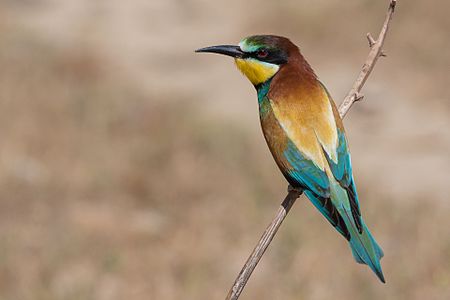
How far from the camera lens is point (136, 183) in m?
8.05

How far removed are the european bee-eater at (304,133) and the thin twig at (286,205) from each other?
7cm

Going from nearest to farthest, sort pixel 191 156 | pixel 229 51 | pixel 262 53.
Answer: pixel 229 51
pixel 262 53
pixel 191 156

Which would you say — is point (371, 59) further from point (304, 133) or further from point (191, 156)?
point (191, 156)

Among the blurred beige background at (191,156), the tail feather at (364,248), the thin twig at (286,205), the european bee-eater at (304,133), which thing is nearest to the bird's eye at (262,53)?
the european bee-eater at (304,133)

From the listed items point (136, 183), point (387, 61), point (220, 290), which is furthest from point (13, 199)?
point (387, 61)

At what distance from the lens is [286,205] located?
9.18 ft

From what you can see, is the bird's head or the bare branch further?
the bird's head

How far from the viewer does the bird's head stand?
2.98 metres

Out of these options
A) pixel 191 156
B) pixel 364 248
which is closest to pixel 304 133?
pixel 364 248

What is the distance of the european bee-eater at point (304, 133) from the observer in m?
2.98

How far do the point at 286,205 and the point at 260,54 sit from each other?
55cm

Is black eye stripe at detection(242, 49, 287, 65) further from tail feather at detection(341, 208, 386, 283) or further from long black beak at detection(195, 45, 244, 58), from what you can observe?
tail feather at detection(341, 208, 386, 283)

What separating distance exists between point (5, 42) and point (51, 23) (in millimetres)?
2150

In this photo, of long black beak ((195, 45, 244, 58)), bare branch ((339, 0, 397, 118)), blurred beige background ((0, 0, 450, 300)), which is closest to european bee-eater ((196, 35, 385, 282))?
long black beak ((195, 45, 244, 58))
